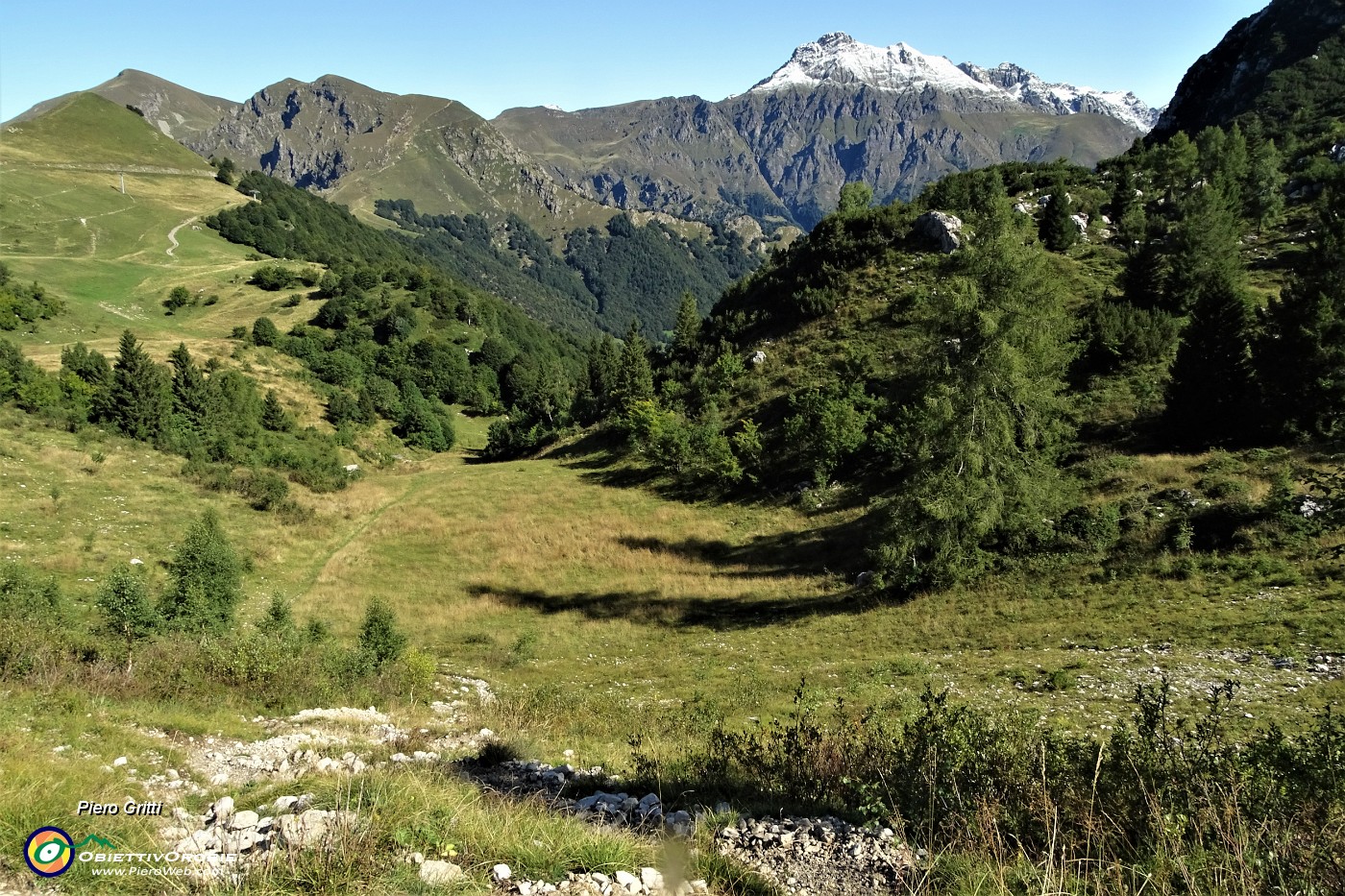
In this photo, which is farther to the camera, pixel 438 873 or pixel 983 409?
pixel 983 409

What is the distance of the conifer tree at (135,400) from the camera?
4578 centimetres

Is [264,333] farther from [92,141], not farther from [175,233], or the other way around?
[92,141]

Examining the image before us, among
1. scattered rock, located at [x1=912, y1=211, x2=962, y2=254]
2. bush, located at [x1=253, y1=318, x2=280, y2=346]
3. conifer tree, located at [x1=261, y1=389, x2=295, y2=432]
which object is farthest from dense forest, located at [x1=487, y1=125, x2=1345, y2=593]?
bush, located at [x1=253, y1=318, x2=280, y2=346]

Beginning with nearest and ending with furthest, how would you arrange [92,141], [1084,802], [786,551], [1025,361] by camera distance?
[1084,802]
[1025,361]
[786,551]
[92,141]

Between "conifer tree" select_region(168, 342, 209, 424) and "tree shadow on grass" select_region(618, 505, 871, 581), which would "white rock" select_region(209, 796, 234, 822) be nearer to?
"tree shadow on grass" select_region(618, 505, 871, 581)

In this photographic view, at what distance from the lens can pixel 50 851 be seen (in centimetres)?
497

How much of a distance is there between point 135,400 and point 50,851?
5385cm

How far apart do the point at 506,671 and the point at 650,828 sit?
1617 centimetres

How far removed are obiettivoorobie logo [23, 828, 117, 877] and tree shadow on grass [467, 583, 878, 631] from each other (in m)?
→ 21.5

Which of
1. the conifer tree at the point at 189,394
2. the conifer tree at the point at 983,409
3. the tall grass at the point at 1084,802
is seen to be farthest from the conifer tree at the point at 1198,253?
the conifer tree at the point at 189,394

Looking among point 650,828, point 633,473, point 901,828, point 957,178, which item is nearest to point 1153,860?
point 901,828

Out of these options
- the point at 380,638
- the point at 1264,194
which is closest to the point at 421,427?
the point at 380,638

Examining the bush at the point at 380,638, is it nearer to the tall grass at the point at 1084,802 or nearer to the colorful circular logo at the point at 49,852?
the tall grass at the point at 1084,802

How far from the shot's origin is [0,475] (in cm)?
3195
